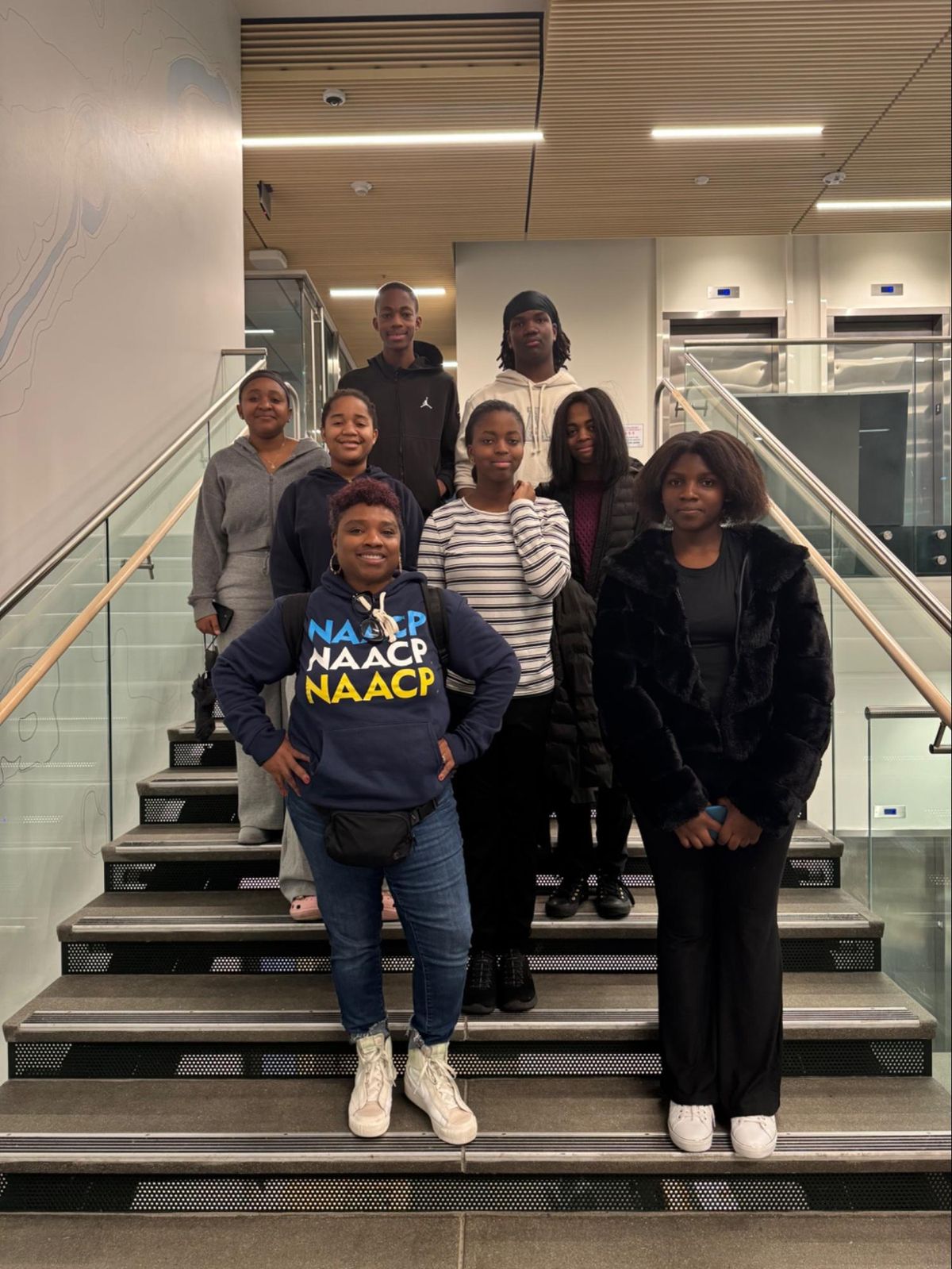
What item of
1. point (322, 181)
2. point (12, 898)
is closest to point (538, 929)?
point (12, 898)

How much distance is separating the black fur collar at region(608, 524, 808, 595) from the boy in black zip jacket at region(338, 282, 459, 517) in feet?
4.29

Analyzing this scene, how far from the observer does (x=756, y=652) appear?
2.11 metres

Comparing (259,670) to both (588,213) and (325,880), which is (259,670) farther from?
(588,213)

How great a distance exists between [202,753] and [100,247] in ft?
6.91

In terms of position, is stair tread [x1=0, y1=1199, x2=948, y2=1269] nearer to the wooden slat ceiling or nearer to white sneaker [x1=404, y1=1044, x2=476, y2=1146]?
white sneaker [x1=404, y1=1044, x2=476, y2=1146]

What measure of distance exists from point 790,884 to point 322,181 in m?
6.61

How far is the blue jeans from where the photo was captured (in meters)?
2.19

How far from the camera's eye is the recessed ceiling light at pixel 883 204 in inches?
324

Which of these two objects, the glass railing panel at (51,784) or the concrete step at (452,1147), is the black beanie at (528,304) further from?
the concrete step at (452,1147)

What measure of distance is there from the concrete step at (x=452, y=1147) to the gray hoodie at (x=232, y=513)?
150 centimetres

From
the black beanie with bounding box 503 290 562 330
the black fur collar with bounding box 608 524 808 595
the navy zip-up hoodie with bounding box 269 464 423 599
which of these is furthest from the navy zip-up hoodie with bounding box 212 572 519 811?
the black beanie with bounding box 503 290 562 330

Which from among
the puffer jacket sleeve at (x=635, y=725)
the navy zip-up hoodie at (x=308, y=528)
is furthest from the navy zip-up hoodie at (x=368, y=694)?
the navy zip-up hoodie at (x=308, y=528)

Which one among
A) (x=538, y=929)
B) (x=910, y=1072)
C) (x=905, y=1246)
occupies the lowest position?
(x=905, y=1246)

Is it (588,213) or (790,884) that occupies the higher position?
(588,213)
